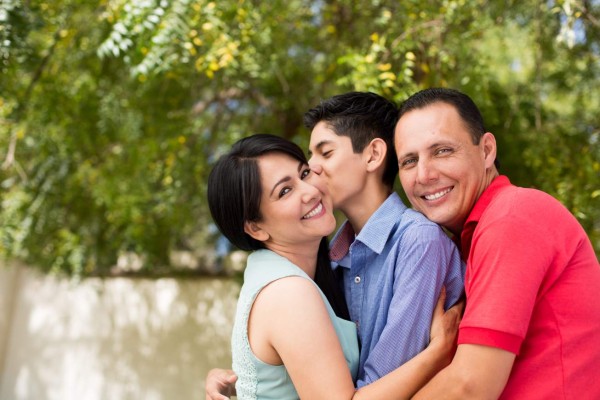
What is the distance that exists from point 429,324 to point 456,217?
35cm

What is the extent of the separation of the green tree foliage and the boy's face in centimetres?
121

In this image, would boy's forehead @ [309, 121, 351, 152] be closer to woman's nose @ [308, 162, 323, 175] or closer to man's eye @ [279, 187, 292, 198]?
woman's nose @ [308, 162, 323, 175]

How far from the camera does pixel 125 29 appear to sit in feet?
11.8

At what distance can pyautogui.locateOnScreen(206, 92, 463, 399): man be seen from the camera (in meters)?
1.92

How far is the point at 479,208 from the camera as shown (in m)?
1.96

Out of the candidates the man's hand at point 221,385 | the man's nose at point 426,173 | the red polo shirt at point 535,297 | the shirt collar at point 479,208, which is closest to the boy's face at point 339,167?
the man's nose at point 426,173

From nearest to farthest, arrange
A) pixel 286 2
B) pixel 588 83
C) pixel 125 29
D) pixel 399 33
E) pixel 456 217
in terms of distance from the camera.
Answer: pixel 456 217, pixel 125 29, pixel 399 33, pixel 286 2, pixel 588 83

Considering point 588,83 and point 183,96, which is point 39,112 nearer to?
point 183,96

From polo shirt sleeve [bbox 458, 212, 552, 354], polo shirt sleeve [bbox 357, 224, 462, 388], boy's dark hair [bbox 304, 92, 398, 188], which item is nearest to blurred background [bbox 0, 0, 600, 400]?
boy's dark hair [bbox 304, 92, 398, 188]

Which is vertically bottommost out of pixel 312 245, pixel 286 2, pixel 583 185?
Answer: pixel 312 245

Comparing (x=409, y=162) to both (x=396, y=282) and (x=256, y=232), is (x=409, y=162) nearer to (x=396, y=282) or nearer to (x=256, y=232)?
(x=396, y=282)

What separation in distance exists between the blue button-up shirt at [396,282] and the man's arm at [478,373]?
24cm

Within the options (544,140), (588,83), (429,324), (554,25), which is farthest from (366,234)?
(588,83)

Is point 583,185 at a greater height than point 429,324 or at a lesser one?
greater
